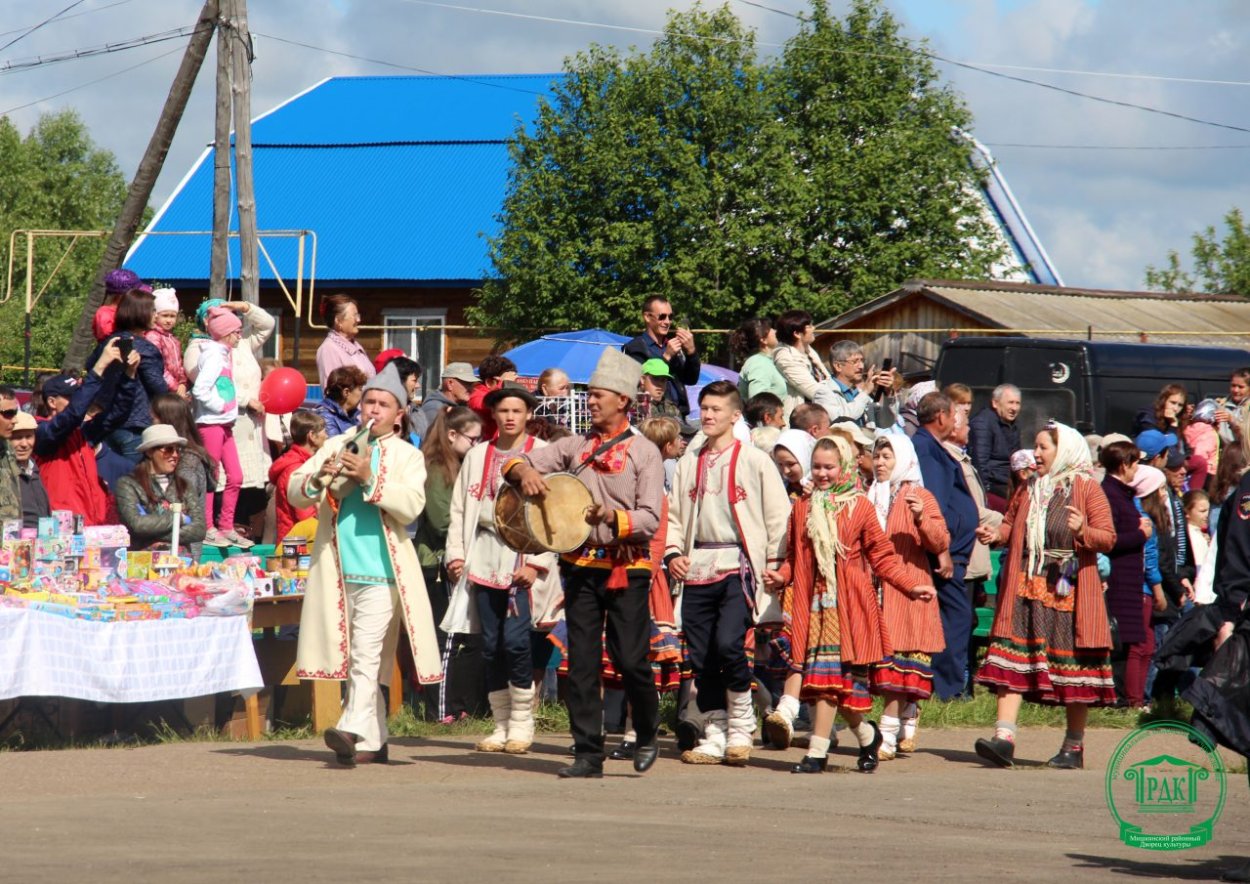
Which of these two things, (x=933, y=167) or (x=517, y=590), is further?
(x=933, y=167)

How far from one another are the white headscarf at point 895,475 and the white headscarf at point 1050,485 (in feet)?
2.65

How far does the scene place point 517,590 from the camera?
10633 mm

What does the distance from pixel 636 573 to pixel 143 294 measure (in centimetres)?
505

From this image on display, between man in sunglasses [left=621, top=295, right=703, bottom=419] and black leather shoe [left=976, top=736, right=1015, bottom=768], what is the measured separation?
12.9ft

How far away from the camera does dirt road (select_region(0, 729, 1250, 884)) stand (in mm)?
6855

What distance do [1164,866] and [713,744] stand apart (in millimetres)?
3359

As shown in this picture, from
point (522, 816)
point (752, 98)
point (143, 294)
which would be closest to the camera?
point (522, 816)

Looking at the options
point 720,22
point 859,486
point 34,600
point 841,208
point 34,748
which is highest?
point 720,22

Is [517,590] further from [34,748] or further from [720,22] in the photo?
[720,22]

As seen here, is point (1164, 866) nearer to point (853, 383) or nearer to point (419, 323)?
point (853, 383)

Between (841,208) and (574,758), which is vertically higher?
(841,208)

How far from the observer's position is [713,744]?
10.4m

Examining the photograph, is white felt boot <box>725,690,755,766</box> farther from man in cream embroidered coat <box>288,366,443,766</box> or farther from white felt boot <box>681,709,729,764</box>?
man in cream embroidered coat <box>288,366,443,766</box>

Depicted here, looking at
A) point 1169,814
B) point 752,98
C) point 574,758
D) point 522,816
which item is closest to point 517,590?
point 574,758
